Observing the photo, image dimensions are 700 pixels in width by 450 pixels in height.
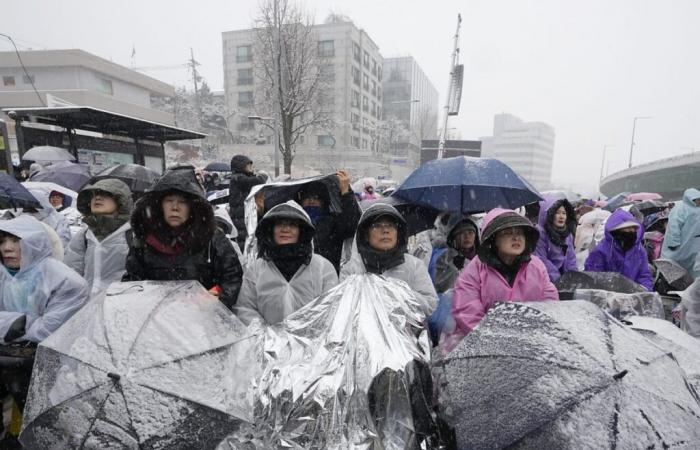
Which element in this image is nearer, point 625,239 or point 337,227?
point 337,227

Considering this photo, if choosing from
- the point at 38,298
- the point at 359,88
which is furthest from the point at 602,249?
the point at 359,88

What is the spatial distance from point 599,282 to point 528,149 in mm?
126401

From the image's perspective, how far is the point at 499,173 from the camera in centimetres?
380

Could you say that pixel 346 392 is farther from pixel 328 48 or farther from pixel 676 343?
pixel 328 48

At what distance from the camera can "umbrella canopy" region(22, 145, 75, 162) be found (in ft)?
25.2

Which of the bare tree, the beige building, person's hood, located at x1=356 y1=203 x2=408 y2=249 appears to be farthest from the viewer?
the beige building

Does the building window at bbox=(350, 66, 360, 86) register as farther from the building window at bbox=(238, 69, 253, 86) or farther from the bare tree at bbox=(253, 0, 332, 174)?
the bare tree at bbox=(253, 0, 332, 174)

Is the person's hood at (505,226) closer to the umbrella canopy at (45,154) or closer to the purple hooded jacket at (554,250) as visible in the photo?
the purple hooded jacket at (554,250)

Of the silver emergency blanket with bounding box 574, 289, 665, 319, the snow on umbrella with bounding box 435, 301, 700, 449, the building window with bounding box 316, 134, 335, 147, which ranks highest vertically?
the building window with bounding box 316, 134, 335, 147

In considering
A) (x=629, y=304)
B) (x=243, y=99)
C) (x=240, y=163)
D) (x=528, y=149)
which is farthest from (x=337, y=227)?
(x=528, y=149)

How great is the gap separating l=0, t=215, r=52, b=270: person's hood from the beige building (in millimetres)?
40518

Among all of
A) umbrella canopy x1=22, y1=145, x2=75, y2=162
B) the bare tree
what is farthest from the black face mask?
the bare tree

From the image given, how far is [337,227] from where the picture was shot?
12.0ft

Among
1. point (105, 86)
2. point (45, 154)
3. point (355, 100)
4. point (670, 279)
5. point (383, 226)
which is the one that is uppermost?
point (355, 100)
